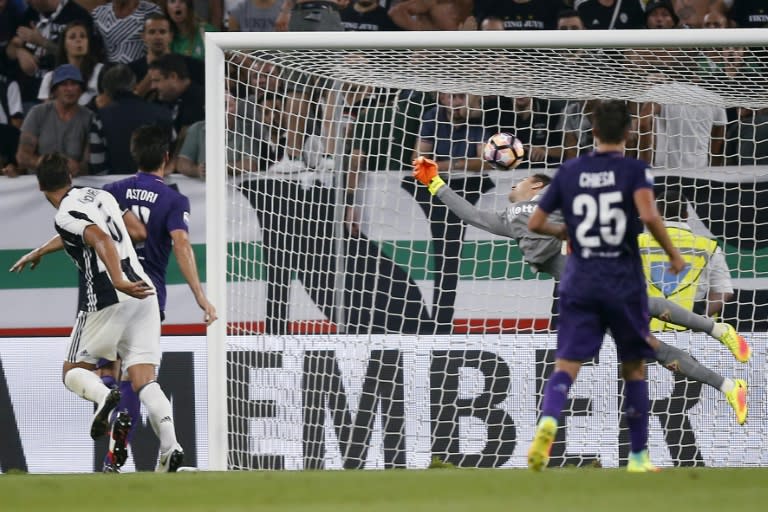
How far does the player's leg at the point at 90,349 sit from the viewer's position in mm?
7016

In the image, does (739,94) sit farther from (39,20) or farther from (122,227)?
(39,20)

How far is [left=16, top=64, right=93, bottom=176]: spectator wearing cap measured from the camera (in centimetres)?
926

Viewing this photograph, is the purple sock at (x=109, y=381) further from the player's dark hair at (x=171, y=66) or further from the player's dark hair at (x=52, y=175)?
the player's dark hair at (x=171, y=66)

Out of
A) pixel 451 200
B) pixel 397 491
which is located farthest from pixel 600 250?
pixel 451 200

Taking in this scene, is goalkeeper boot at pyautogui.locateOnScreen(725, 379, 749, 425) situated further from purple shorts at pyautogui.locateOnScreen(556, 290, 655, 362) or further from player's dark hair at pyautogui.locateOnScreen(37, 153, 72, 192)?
player's dark hair at pyautogui.locateOnScreen(37, 153, 72, 192)

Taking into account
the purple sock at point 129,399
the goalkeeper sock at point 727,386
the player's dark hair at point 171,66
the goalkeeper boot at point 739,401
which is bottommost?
the purple sock at point 129,399

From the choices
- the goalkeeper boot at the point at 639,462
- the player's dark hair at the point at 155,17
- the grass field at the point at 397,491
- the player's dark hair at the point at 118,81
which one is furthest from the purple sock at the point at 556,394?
the player's dark hair at the point at 155,17

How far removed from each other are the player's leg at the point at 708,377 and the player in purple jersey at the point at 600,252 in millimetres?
1753

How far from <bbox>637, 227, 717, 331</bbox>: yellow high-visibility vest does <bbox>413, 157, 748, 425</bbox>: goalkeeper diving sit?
32.5 inches

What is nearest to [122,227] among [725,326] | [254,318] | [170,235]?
[170,235]

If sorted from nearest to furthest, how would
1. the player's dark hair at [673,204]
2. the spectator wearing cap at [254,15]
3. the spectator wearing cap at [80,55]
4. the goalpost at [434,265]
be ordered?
the goalpost at [434,265]
the player's dark hair at [673,204]
the spectator wearing cap at [80,55]
the spectator wearing cap at [254,15]

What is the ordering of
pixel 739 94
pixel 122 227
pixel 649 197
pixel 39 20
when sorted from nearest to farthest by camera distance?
1. pixel 649 197
2. pixel 122 227
3. pixel 739 94
4. pixel 39 20

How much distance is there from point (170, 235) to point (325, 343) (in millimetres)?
1434

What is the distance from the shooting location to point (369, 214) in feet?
27.9
